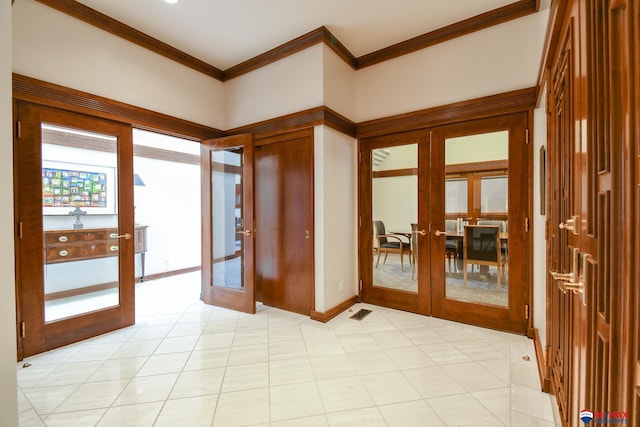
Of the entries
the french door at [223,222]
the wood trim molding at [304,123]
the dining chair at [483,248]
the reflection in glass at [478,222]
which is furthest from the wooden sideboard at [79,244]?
the dining chair at [483,248]

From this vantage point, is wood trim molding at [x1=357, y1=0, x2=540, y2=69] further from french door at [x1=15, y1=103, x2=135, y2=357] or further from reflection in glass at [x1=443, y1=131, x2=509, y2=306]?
french door at [x1=15, y1=103, x2=135, y2=357]

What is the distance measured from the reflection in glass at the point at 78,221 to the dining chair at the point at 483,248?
3.80 metres

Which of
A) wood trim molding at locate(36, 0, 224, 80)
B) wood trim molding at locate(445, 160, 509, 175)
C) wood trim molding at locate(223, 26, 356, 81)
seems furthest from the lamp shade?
wood trim molding at locate(445, 160, 509, 175)

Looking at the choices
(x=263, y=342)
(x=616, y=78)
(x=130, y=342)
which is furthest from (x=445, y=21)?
(x=130, y=342)

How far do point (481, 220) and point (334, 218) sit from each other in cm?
159

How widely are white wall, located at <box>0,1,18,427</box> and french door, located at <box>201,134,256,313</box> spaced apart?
6.95 ft

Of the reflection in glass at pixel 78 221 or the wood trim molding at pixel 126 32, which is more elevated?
the wood trim molding at pixel 126 32

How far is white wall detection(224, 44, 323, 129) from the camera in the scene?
3.04 metres

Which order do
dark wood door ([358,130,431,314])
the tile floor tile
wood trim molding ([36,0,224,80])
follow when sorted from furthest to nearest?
dark wood door ([358,130,431,314]), wood trim molding ([36,0,224,80]), the tile floor tile

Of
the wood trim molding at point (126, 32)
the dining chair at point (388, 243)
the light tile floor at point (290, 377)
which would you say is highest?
the wood trim molding at point (126, 32)

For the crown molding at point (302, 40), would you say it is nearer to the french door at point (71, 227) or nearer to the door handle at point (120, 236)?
the french door at point (71, 227)

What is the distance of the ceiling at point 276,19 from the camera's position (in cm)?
255

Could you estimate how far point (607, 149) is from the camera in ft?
2.77

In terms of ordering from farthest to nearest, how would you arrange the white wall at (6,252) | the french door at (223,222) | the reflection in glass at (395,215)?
the french door at (223,222) < the reflection in glass at (395,215) < the white wall at (6,252)
